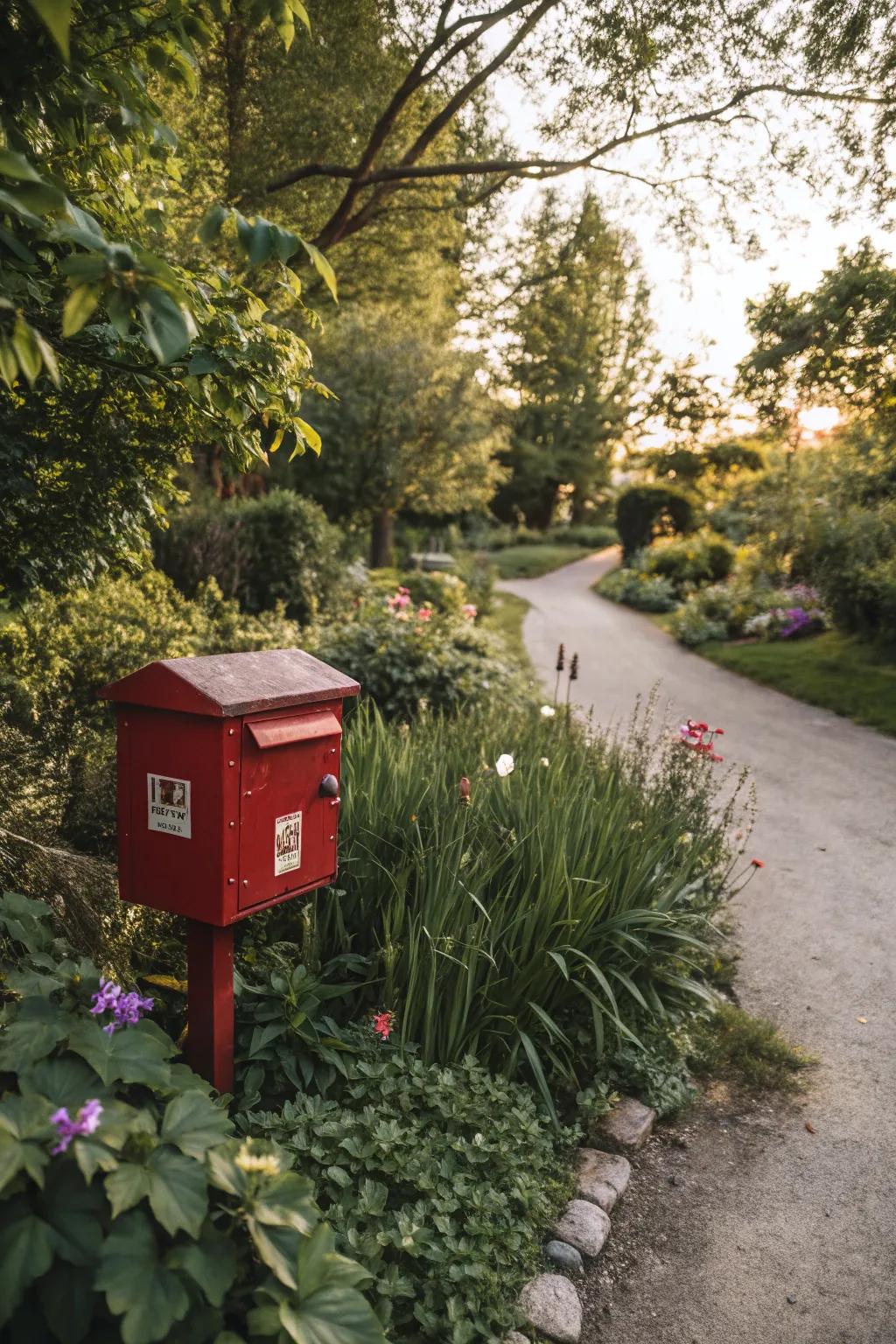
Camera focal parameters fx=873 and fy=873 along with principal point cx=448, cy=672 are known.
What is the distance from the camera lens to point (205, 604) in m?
6.85

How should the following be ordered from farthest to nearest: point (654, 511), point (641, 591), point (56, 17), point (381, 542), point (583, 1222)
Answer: point (654, 511)
point (641, 591)
point (381, 542)
point (583, 1222)
point (56, 17)

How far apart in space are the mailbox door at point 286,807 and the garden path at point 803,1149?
4.65ft

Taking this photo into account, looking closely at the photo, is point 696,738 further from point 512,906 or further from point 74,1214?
point 74,1214

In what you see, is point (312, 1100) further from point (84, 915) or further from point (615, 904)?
point (615, 904)

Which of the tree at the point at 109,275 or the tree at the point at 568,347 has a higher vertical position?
the tree at the point at 568,347

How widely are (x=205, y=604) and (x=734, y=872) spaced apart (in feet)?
14.2

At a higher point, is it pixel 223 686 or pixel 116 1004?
pixel 223 686

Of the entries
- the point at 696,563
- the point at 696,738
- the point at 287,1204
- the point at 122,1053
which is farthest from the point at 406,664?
the point at 696,563

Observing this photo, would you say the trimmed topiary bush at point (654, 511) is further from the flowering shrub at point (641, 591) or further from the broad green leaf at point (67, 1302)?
the broad green leaf at point (67, 1302)

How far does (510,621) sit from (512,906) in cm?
1301

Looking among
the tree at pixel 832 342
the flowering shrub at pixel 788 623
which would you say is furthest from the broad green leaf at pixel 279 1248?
the flowering shrub at pixel 788 623

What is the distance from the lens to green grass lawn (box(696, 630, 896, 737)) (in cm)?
963

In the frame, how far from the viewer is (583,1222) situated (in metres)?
2.54

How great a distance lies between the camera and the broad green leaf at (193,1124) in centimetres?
149
